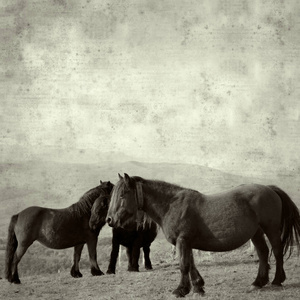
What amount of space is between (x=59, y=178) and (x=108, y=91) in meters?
3.29

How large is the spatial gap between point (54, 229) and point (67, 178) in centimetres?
636

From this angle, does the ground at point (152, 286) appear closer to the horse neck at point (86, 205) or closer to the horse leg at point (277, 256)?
the horse leg at point (277, 256)

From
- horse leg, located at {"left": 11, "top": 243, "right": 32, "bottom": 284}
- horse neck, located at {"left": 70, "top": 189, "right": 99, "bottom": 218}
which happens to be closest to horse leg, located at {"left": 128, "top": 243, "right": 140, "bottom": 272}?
horse neck, located at {"left": 70, "top": 189, "right": 99, "bottom": 218}

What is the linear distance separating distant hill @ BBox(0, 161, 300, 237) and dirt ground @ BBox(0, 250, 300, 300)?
5.46m

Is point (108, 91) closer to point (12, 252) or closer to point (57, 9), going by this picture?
point (57, 9)

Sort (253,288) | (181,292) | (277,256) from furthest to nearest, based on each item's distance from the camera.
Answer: (277,256) → (253,288) → (181,292)

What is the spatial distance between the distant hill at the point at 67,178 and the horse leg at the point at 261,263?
7.66 metres

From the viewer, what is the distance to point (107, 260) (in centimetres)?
1400

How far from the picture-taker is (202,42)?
46.5 ft

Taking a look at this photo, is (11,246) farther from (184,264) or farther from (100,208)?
(184,264)

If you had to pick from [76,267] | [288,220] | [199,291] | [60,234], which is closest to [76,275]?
[76,267]

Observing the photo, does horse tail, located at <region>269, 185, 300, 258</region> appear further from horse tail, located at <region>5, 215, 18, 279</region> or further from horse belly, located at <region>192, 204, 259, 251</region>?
horse tail, located at <region>5, 215, 18, 279</region>

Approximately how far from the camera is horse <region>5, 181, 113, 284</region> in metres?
8.92

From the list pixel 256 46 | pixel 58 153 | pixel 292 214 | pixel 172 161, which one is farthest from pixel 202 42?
pixel 292 214
